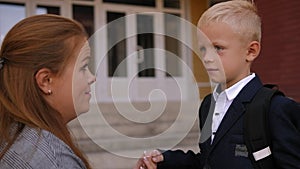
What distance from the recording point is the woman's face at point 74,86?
132cm

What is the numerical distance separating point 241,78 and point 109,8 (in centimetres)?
839

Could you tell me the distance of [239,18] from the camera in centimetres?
168

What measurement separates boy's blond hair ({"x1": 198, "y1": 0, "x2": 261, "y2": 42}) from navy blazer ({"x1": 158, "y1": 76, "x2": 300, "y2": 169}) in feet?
0.62

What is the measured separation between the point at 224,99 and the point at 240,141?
21 cm

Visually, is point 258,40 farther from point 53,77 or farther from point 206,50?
point 53,77

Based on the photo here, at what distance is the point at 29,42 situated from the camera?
1249mm

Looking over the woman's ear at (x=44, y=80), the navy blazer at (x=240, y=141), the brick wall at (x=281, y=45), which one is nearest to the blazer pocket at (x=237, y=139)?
the navy blazer at (x=240, y=141)

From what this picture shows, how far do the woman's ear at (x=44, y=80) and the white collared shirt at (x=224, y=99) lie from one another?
0.71 metres

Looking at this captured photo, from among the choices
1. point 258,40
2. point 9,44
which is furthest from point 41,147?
point 258,40

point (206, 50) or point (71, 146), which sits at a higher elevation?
point (206, 50)

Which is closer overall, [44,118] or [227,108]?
[44,118]

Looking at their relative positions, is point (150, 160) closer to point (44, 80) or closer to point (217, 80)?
point (217, 80)

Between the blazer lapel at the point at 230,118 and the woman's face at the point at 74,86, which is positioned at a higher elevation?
the woman's face at the point at 74,86

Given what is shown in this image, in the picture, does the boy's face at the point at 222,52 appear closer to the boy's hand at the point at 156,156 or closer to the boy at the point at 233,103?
the boy at the point at 233,103
